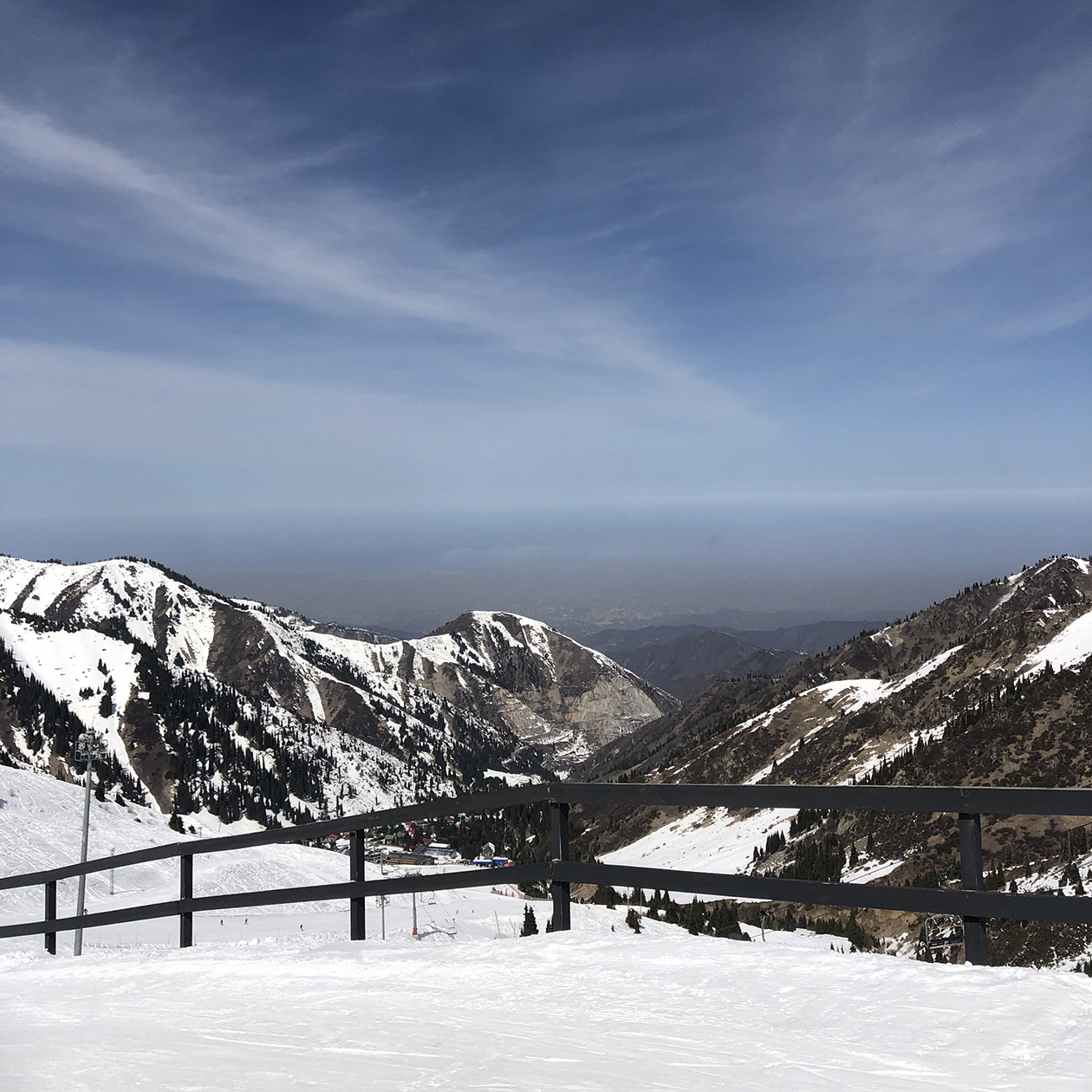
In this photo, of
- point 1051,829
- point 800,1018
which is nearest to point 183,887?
point 800,1018

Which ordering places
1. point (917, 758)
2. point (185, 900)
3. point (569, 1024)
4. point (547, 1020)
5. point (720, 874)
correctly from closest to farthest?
point (569, 1024) < point (547, 1020) < point (720, 874) < point (185, 900) < point (917, 758)

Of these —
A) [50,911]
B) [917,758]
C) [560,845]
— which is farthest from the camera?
[917,758]

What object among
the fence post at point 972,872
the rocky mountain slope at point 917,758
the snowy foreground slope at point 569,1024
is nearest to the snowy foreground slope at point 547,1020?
the snowy foreground slope at point 569,1024

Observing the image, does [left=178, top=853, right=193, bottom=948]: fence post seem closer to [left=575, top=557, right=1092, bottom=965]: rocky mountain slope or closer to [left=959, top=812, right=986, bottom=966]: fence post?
[left=959, top=812, right=986, bottom=966]: fence post

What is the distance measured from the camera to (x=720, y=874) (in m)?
7.59

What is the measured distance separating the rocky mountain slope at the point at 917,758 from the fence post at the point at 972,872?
1221cm

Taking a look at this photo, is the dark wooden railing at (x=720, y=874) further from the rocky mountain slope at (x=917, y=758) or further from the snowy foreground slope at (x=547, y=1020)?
the rocky mountain slope at (x=917, y=758)

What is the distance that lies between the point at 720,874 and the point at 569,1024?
1.61 metres

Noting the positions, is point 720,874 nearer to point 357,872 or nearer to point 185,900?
point 357,872

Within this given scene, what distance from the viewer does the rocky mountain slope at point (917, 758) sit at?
39.3 meters

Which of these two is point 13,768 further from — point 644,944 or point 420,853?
point 644,944

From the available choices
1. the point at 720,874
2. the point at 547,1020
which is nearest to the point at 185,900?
the point at 547,1020

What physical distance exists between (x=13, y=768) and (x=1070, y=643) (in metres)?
87.1

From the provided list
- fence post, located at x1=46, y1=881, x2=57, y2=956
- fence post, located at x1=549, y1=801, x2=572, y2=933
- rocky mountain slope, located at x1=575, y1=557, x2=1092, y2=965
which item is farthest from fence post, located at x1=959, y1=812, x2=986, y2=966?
rocky mountain slope, located at x1=575, y1=557, x2=1092, y2=965
